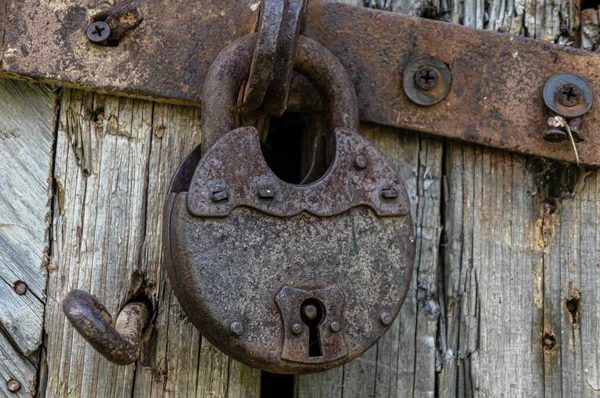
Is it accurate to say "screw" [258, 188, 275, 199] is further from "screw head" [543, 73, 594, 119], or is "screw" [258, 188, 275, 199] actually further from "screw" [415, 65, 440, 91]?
"screw head" [543, 73, 594, 119]

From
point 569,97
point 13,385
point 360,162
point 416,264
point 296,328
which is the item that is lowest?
point 13,385

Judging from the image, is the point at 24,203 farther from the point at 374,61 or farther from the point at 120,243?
the point at 374,61

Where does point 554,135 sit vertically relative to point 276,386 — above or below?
above

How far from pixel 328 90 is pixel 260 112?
0.10 metres

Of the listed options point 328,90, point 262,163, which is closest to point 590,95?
point 328,90

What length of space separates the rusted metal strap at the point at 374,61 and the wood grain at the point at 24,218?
0.08 metres

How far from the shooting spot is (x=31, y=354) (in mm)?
978

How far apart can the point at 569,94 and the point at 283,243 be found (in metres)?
0.49

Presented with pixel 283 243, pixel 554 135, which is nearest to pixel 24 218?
pixel 283 243

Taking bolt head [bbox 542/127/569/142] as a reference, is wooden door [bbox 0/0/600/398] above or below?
below

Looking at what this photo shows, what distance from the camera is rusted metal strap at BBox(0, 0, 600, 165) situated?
99 cm

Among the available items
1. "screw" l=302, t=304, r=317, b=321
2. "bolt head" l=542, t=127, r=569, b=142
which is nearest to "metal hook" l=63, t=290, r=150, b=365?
"screw" l=302, t=304, r=317, b=321

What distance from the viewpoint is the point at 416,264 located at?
105 cm

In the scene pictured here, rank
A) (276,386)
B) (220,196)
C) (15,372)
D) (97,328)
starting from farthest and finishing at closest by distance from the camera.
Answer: (276,386) → (15,372) → (220,196) → (97,328)
